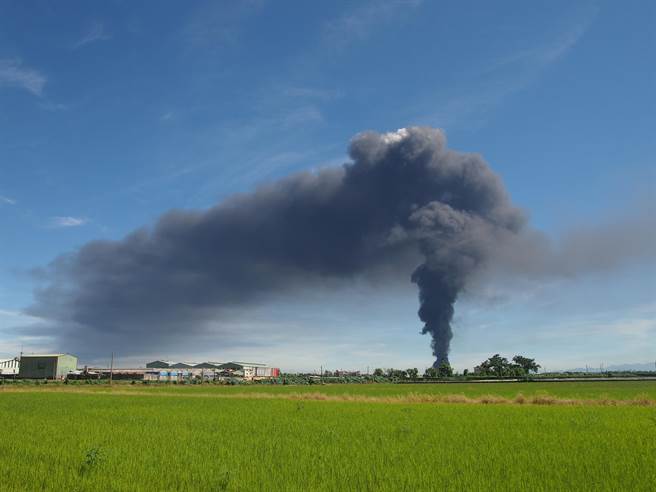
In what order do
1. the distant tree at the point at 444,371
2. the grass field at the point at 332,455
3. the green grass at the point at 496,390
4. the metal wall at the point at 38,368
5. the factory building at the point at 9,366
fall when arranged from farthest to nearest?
the distant tree at the point at 444,371 < the factory building at the point at 9,366 < the metal wall at the point at 38,368 < the green grass at the point at 496,390 < the grass field at the point at 332,455

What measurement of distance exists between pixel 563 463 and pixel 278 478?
30.2 ft

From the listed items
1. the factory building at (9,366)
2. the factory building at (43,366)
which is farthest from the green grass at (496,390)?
the factory building at (9,366)

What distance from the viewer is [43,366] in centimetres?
15450

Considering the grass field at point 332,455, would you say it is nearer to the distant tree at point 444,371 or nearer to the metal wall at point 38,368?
the metal wall at point 38,368

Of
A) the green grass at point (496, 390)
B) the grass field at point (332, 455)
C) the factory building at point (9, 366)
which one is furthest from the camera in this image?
the factory building at point (9, 366)

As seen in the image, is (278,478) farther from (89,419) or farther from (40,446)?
(89,419)

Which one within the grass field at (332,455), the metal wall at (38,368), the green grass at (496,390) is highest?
the metal wall at (38,368)

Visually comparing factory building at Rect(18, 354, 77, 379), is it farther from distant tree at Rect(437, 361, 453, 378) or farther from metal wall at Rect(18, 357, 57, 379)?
distant tree at Rect(437, 361, 453, 378)

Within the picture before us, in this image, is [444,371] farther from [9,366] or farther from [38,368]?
[9,366]

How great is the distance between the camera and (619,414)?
32.7 meters

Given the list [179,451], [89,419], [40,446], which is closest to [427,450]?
[179,451]

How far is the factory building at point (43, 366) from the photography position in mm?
153750

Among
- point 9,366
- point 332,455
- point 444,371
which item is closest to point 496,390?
point 332,455

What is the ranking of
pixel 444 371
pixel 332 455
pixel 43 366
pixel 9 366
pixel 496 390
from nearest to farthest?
pixel 332 455 < pixel 496 390 < pixel 43 366 < pixel 9 366 < pixel 444 371
